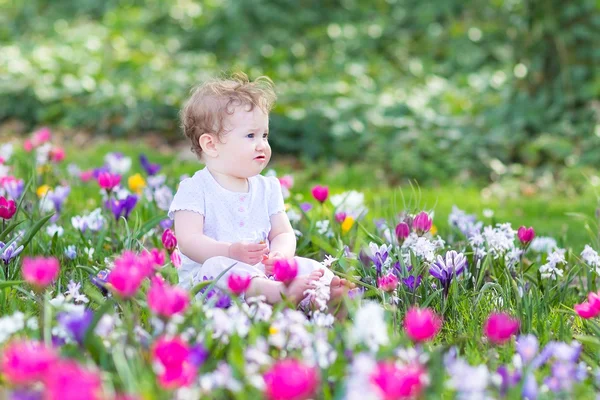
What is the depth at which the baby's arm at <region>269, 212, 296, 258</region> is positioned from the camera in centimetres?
255

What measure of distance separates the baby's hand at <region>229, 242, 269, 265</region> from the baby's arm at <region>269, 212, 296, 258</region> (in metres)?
0.23

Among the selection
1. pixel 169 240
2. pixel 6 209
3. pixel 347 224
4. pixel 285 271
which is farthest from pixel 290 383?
pixel 347 224

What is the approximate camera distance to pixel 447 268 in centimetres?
236

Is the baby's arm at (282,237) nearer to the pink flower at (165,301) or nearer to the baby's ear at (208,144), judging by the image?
the baby's ear at (208,144)

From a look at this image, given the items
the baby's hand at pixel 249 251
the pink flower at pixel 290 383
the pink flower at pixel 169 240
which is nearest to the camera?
the pink flower at pixel 290 383

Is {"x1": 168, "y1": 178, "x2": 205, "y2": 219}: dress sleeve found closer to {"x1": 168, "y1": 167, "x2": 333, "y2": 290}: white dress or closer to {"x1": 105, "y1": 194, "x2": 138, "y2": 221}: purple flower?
{"x1": 168, "y1": 167, "x2": 333, "y2": 290}: white dress

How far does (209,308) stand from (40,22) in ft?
29.6

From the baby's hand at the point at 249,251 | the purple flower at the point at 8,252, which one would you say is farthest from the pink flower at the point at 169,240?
the purple flower at the point at 8,252

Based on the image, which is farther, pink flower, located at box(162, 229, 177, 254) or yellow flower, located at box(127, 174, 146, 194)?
yellow flower, located at box(127, 174, 146, 194)

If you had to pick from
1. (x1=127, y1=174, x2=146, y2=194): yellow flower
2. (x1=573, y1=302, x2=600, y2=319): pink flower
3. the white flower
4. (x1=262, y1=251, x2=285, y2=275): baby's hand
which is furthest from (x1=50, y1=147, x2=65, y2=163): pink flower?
(x1=573, y1=302, x2=600, y2=319): pink flower

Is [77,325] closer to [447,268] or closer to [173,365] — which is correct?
[173,365]

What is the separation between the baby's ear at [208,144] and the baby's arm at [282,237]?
30 centimetres

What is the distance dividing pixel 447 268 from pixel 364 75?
510 cm

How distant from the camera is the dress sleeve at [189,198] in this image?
2.46 metres
